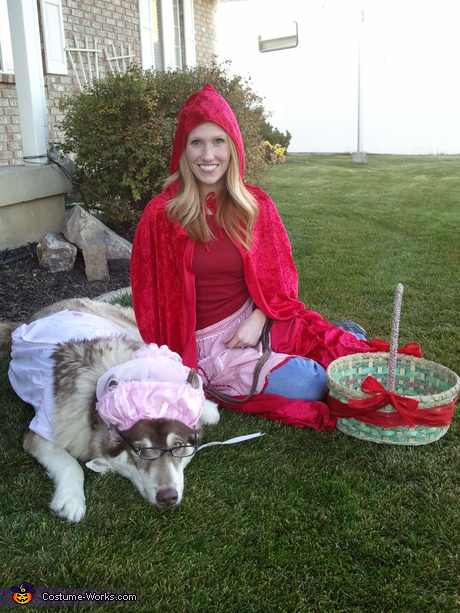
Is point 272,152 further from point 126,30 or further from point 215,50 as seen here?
point 126,30

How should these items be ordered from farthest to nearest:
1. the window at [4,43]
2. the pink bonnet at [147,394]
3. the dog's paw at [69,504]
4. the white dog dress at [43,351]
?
the window at [4,43] < the white dog dress at [43,351] < the dog's paw at [69,504] < the pink bonnet at [147,394]

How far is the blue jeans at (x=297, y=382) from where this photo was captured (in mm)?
2850

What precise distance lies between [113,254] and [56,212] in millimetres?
779

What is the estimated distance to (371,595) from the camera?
174 cm

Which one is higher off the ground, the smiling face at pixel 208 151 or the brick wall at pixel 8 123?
the brick wall at pixel 8 123

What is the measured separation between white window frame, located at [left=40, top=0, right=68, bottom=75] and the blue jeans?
7055 millimetres

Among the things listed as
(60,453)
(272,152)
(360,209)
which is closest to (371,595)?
(60,453)

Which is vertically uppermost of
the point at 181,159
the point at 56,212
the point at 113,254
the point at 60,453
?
the point at 181,159

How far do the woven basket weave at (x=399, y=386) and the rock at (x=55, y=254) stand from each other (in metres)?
2.90

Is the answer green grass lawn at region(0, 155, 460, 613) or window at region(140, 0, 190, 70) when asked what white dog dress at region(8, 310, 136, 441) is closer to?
green grass lawn at region(0, 155, 460, 613)

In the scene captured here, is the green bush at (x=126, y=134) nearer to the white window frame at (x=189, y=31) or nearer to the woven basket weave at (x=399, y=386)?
the woven basket weave at (x=399, y=386)

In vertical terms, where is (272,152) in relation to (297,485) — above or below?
above

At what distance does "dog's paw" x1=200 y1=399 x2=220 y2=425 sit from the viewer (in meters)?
2.67

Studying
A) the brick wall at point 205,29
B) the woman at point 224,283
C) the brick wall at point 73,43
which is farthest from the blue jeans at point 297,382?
the brick wall at point 205,29
